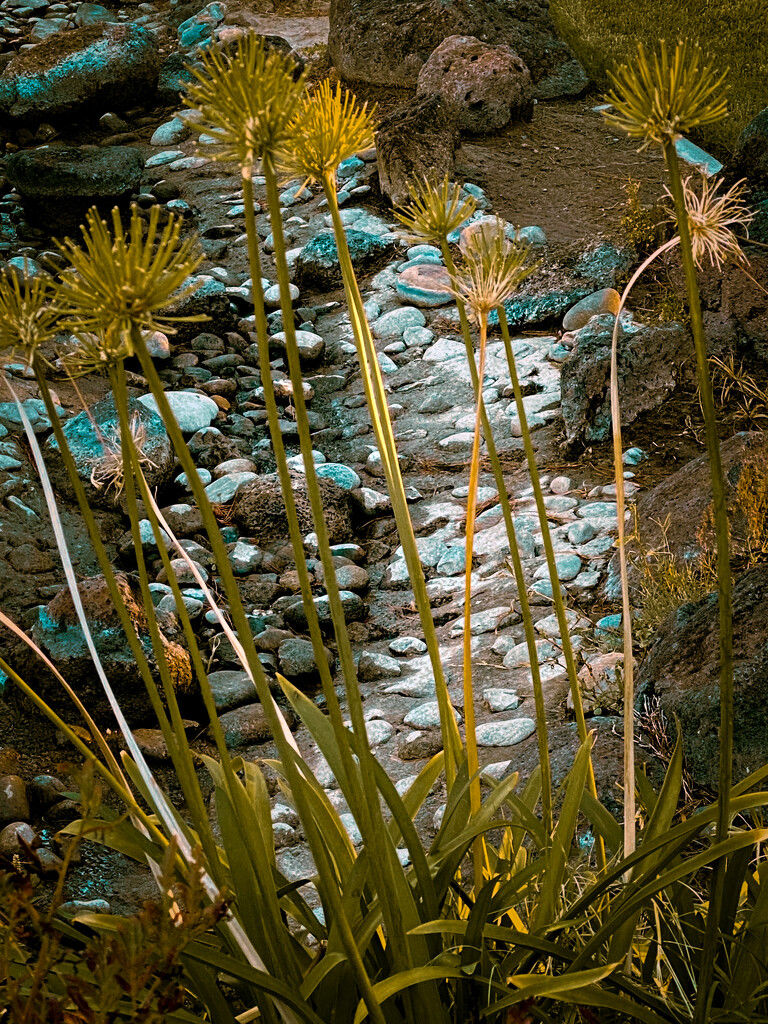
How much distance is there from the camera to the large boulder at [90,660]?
250 cm

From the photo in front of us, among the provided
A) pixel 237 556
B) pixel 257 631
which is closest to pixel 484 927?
pixel 257 631

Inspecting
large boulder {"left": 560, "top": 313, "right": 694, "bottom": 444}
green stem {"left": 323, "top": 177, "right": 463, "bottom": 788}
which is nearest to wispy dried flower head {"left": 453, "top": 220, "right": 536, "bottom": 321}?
green stem {"left": 323, "top": 177, "right": 463, "bottom": 788}

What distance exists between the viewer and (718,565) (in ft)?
2.43

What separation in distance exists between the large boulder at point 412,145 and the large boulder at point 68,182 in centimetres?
146

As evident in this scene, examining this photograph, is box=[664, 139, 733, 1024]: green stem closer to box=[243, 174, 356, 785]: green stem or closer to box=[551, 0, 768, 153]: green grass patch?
box=[243, 174, 356, 785]: green stem

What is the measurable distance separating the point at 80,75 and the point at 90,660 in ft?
17.6

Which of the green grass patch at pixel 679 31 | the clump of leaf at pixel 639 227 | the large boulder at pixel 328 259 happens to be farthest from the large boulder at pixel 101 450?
the green grass patch at pixel 679 31

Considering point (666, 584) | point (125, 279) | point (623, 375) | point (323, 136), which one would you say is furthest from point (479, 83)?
point (125, 279)

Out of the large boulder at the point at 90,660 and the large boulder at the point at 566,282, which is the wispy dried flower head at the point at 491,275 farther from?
the large boulder at the point at 566,282

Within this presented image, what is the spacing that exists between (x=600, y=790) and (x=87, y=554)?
200cm

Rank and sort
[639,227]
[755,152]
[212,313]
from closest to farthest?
[755,152] < [639,227] < [212,313]

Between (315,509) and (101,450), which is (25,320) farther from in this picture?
(101,450)

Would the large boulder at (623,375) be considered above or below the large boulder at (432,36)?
below

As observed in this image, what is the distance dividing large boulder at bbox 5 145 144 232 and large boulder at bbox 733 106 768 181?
3199mm
